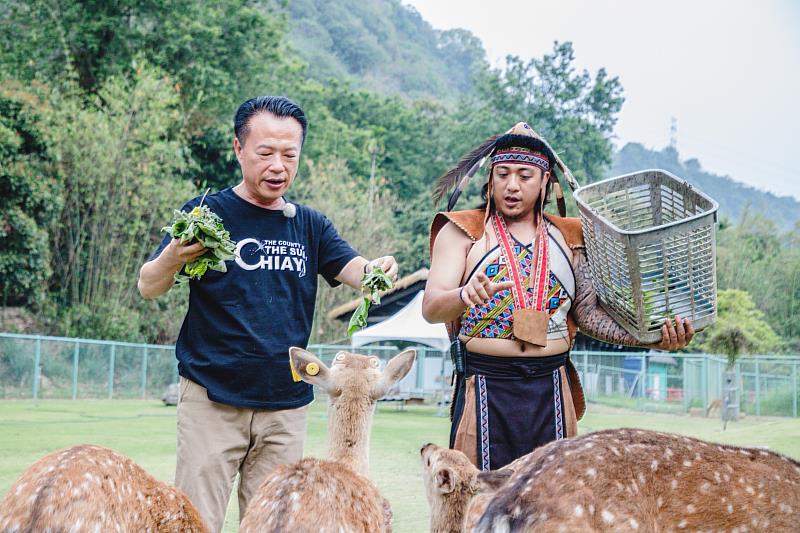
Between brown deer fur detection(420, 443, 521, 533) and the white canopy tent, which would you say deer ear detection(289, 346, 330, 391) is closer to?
brown deer fur detection(420, 443, 521, 533)

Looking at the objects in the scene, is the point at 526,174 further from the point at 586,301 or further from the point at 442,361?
the point at 442,361

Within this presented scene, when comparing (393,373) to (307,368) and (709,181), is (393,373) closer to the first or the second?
(307,368)

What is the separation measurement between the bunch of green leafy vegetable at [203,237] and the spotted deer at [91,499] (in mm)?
838

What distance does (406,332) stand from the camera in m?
23.7

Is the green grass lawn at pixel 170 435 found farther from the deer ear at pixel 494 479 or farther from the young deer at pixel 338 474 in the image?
the deer ear at pixel 494 479

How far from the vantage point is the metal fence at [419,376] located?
2283 cm

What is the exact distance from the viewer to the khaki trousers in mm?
4203

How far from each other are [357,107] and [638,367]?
2852 cm

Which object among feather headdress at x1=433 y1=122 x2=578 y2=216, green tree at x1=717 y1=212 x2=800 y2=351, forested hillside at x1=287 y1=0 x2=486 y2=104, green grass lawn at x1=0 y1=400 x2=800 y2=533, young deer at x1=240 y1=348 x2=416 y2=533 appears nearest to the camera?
young deer at x1=240 y1=348 x2=416 y2=533

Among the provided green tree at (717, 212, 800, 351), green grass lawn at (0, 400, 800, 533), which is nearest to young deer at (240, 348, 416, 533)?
green grass lawn at (0, 400, 800, 533)

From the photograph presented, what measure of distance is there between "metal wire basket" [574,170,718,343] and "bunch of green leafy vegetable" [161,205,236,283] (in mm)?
1493

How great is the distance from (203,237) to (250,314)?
46 cm

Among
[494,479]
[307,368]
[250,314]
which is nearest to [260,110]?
[250,314]

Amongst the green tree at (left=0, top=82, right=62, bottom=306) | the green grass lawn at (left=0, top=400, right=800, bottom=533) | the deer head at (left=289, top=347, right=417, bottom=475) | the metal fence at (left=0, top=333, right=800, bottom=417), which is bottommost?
the green grass lawn at (left=0, top=400, right=800, bottom=533)
